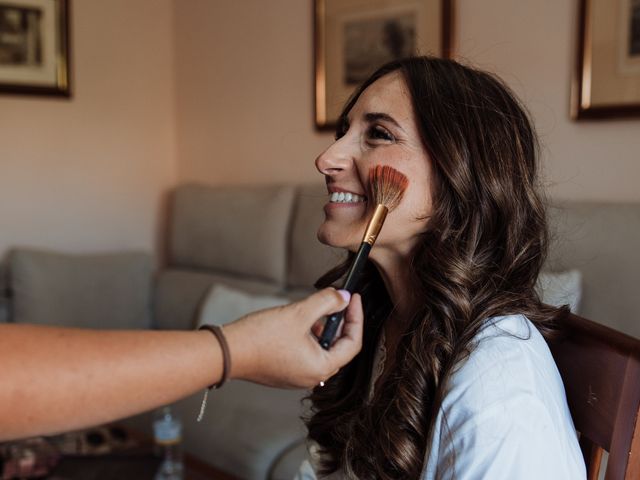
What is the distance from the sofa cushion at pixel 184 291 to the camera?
304 cm

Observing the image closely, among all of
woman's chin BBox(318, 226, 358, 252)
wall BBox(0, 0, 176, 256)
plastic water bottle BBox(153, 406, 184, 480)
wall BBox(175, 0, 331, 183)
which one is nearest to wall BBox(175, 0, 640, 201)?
wall BBox(175, 0, 331, 183)

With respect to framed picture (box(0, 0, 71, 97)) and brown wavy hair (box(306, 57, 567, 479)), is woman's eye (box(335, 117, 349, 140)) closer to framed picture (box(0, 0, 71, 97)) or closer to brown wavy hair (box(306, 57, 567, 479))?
brown wavy hair (box(306, 57, 567, 479))

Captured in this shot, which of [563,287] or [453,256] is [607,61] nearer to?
[563,287]

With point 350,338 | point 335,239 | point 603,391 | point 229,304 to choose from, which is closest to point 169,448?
point 229,304

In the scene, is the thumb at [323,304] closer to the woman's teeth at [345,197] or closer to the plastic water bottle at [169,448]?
the woman's teeth at [345,197]

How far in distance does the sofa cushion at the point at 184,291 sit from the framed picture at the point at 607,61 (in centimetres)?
144

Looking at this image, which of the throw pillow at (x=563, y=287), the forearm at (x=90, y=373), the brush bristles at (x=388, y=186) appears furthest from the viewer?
the throw pillow at (x=563, y=287)

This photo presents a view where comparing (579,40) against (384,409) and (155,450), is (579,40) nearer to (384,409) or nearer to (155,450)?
(384,409)

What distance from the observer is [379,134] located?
1.22 meters

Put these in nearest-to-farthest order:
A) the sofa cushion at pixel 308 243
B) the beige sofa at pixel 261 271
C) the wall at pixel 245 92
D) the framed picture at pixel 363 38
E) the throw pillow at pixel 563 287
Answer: the throw pillow at pixel 563 287, the beige sofa at pixel 261 271, the framed picture at pixel 363 38, the sofa cushion at pixel 308 243, the wall at pixel 245 92

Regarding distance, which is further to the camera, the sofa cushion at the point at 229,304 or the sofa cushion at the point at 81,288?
the sofa cushion at the point at 81,288

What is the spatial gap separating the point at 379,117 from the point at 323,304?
1.68 ft

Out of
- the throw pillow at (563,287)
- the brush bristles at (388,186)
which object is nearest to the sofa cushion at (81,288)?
the throw pillow at (563,287)

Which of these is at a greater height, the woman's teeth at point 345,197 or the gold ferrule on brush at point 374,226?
the woman's teeth at point 345,197
